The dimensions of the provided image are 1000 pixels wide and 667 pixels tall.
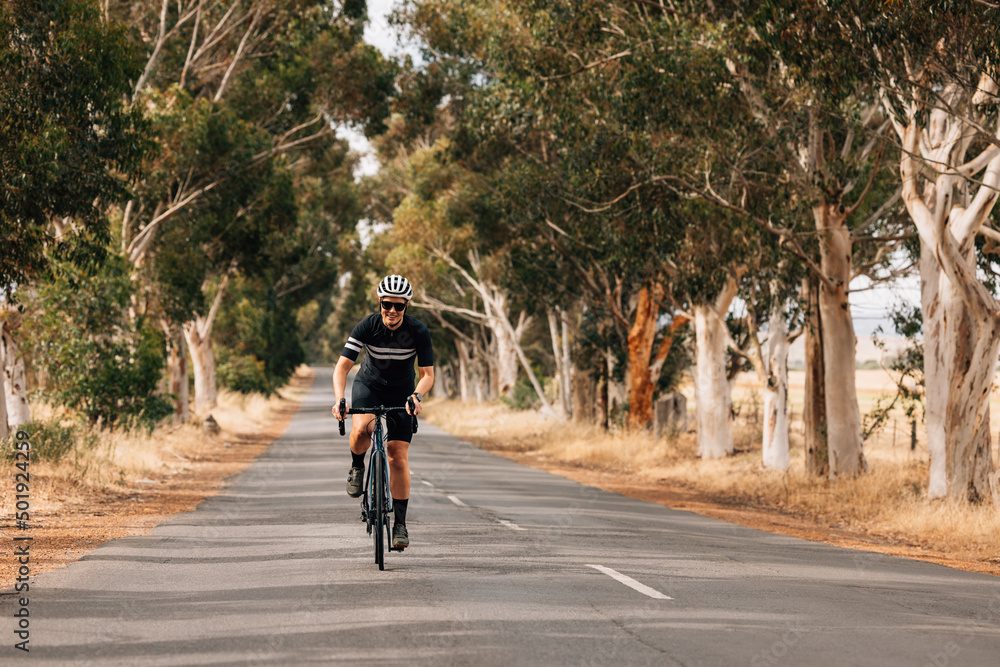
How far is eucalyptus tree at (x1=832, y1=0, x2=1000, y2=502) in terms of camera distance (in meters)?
12.3

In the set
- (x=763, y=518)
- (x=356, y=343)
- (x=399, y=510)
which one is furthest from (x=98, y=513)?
(x=763, y=518)

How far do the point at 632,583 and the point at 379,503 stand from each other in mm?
2008

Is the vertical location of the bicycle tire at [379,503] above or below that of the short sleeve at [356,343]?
below

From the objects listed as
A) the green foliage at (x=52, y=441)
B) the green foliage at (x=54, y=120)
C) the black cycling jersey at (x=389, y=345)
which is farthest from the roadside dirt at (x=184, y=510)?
the green foliage at (x=54, y=120)

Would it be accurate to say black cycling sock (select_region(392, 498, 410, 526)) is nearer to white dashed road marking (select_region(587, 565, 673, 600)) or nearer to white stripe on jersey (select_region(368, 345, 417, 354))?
white stripe on jersey (select_region(368, 345, 417, 354))

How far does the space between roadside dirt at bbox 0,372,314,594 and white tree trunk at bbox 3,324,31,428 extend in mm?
2813

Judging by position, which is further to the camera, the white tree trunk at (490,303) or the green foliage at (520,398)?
the green foliage at (520,398)

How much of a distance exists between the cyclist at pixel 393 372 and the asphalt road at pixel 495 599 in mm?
762

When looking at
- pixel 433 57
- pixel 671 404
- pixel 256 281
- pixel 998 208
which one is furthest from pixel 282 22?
pixel 256 281

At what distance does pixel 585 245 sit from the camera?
2522 cm

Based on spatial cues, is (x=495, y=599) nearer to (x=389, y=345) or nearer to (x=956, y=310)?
(x=389, y=345)

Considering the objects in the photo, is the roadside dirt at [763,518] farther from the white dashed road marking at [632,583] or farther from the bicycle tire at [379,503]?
the bicycle tire at [379,503]

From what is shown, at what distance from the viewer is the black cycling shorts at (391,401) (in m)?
8.50

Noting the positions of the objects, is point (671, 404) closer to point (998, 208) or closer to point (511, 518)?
point (998, 208)
